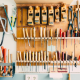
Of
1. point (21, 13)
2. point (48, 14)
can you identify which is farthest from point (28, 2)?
point (48, 14)

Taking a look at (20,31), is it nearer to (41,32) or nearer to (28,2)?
(41,32)

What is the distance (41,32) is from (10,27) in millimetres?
774

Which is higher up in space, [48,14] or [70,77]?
[48,14]

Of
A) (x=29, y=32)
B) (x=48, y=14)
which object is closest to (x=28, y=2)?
(x=48, y=14)

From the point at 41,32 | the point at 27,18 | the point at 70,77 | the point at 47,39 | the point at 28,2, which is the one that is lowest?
the point at 70,77

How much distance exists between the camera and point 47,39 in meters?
2.02

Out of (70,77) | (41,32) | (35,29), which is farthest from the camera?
(35,29)

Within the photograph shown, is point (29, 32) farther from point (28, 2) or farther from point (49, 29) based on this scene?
point (28, 2)

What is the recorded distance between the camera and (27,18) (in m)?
2.17

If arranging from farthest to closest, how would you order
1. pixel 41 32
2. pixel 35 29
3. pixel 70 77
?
pixel 35 29 → pixel 41 32 → pixel 70 77

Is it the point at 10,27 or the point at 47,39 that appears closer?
the point at 47,39

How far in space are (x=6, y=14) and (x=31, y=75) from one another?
1.50 m

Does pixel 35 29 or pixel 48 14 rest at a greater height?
pixel 48 14

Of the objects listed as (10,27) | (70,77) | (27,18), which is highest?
(27,18)
